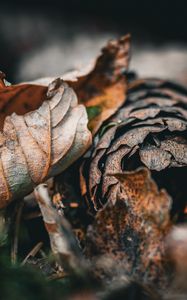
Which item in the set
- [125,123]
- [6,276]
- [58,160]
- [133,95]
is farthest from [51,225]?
[133,95]

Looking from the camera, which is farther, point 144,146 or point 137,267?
point 144,146

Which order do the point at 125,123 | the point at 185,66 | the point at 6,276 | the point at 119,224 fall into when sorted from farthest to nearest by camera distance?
the point at 185,66, the point at 125,123, the point at 119,224, the point at 6,276

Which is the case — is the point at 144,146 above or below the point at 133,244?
above

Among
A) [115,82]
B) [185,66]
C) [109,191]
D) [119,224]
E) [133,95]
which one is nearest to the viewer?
[119,224]

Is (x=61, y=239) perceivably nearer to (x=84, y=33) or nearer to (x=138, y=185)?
(x=138, y=185)

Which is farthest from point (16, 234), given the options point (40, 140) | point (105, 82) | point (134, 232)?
point (105, 82)

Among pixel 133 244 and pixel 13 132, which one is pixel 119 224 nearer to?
pixel 133 244

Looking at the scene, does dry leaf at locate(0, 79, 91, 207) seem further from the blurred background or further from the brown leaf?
the blurred background
